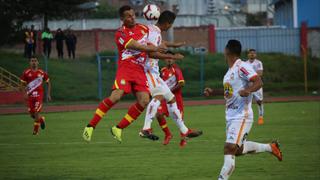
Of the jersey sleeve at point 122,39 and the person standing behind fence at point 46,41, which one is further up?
the jersey sleeve at point 122,39

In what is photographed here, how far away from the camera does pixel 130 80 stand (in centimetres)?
1658

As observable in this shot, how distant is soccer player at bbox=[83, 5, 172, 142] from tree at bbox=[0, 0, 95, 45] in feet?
123

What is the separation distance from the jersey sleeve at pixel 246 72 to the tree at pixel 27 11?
41803 mm

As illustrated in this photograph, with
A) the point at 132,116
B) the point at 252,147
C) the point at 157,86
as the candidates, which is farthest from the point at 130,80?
the point at 252,147

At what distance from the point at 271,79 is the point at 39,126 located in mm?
27495

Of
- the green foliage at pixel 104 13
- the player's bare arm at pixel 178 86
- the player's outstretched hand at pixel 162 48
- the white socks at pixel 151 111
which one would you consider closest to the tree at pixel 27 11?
the green foliage at pixel 104 13

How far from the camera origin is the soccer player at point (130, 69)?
16250mm

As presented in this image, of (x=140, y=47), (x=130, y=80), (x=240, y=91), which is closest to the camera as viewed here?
(x=240, y=91)

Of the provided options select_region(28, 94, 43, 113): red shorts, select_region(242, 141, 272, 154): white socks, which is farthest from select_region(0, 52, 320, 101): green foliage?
select_region(242, 141, 272, 154): white socks

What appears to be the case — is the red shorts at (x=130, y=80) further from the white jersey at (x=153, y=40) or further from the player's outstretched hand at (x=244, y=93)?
the player's outstretched hand at (x=244, y=93)

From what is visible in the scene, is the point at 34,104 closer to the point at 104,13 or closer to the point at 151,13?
the point at 151,13

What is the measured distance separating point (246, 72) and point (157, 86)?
17.1 feet

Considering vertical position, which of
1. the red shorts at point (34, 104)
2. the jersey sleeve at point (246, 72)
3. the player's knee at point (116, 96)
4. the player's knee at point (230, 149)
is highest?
the jersey sleeve at point (246, 72)

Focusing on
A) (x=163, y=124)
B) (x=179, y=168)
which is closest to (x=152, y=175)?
(x=179, y=168)
